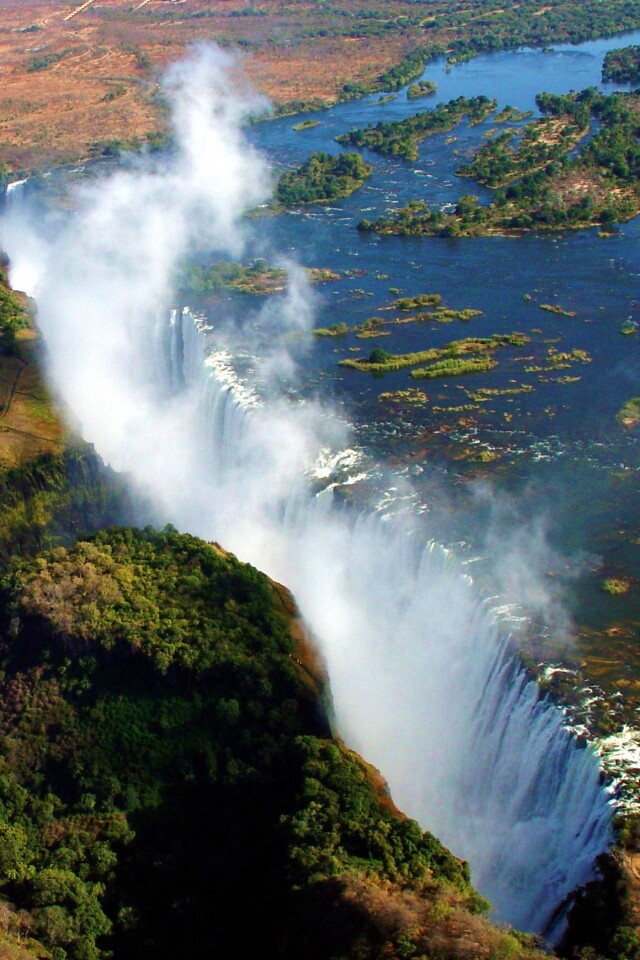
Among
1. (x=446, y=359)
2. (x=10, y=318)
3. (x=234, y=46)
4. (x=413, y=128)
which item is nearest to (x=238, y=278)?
(x=10, y=318)

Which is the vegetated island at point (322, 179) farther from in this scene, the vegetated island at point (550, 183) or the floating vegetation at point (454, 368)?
the floating vegetation at point (454, 368)

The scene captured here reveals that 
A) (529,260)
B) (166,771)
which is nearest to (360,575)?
(166,771)

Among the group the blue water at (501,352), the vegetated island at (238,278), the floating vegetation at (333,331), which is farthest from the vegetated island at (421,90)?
the floating vegetation at (333,331)

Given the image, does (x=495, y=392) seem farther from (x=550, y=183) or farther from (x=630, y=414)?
(x=550, y=183)

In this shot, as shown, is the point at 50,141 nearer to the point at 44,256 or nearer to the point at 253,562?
the point at 44,256

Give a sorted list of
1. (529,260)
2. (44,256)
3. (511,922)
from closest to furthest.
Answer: (511,922) < (529,260) < (44,256)

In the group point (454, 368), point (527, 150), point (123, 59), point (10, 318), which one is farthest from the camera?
point (123, 59)

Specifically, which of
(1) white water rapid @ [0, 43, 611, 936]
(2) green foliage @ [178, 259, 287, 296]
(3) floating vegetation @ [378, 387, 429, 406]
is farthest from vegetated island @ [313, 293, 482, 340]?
(2) green foliage @ [178, 259, 287, 296]
